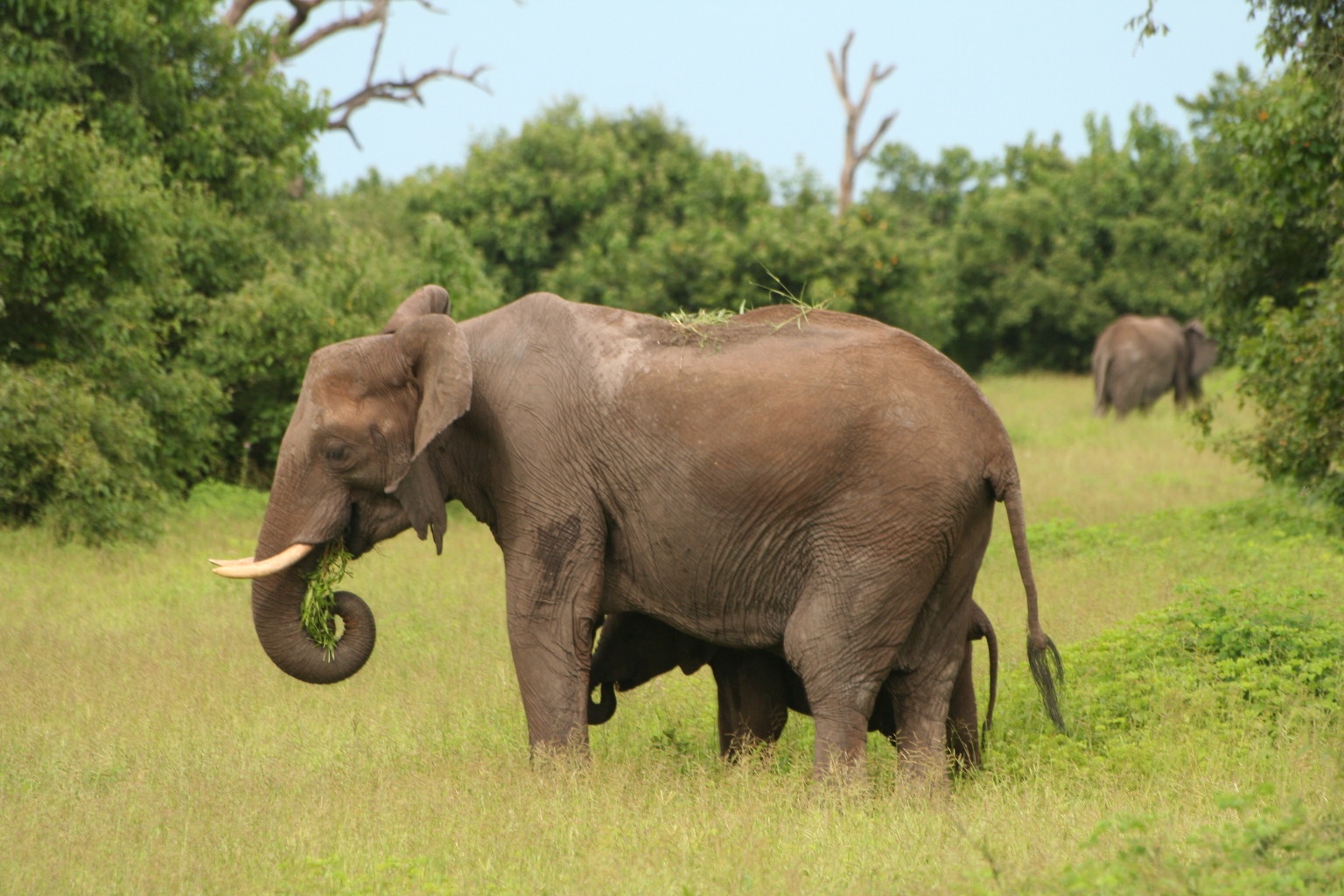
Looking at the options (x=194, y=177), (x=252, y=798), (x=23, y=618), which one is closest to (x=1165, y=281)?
(x=194, y=177)

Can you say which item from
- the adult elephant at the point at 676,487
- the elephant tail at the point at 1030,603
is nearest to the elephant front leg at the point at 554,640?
the adult elephant at the point at 676,487

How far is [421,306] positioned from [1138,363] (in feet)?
65.9

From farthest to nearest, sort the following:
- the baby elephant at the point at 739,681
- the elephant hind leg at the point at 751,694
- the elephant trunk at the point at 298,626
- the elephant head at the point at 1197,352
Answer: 1. the elephant head at the point at 1197,352
2. the elephant hind leg at the point at 751,694
3. the baby elephant at the point at 739,681
4. the elephant trunk at the point at 298,626

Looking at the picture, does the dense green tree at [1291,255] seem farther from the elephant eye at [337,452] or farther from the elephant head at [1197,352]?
the elephant head at [1197,352]

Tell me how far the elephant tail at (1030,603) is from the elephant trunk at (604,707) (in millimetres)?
1917

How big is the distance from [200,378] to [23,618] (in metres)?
5.34

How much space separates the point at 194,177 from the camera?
1739 cm

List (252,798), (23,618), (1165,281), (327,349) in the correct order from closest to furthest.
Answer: (252,798), (327,349), (23,618), (1165,281)

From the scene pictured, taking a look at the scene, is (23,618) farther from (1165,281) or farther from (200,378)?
(1165,281)

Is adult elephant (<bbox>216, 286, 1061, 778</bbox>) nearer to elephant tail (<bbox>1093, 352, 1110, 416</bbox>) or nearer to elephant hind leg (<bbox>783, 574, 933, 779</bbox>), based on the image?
elephant hind leg (<bbox>783, 574, 933, 779</bbox>)

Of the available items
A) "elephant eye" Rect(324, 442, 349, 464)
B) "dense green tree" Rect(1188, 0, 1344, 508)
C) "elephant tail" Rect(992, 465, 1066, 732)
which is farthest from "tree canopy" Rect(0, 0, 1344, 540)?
"elephant eye" Rect(324, 442, 349, 464)

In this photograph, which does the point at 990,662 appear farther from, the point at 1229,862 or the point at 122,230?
the point at 122,230

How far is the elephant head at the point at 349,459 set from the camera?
6.71m

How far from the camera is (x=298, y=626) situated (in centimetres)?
694
